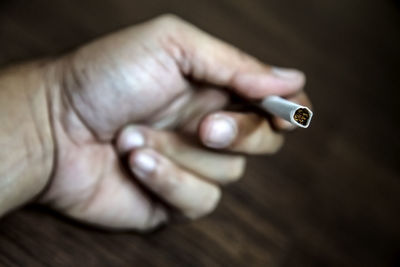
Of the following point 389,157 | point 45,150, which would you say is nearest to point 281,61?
point 389,157

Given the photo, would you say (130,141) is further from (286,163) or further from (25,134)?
(286,163)

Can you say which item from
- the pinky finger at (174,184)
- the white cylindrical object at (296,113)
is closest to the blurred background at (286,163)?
the pinky finger at (174,184)

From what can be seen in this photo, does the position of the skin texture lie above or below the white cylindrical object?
below

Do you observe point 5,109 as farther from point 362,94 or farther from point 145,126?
point 362,94

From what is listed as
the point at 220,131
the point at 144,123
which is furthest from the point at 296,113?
the point at 144,123

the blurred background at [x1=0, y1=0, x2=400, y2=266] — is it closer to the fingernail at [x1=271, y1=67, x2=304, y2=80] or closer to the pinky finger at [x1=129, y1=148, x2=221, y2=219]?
the pinky finger at [x1=129, y1=148, x2=221, y2=219]

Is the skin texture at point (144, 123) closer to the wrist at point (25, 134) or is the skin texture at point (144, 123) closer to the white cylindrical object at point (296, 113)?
the wrist at point (25, 134)

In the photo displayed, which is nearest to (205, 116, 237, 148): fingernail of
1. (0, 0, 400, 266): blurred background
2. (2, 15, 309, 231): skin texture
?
(2, 15, 309, 231): skin texture
